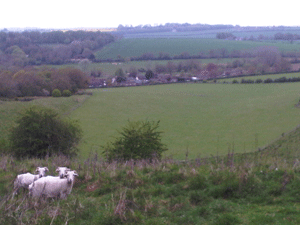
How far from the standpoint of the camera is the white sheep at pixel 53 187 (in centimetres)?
963

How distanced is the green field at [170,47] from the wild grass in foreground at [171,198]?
13229cm

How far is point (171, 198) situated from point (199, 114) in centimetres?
5120

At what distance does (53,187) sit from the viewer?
9781mm

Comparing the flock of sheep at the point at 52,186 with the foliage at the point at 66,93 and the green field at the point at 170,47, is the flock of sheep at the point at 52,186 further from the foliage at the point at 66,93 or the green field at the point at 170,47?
the green field at the point at 170,47

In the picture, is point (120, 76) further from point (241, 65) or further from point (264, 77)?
point (241, 65)

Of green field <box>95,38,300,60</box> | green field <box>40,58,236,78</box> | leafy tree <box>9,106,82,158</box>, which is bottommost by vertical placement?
green field <box>40,58,236,78</box>

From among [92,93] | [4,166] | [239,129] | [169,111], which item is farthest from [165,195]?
[92,93]

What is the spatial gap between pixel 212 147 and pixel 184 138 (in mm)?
5890

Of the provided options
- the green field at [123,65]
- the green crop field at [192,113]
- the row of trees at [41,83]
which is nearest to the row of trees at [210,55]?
the green field at [123,65]

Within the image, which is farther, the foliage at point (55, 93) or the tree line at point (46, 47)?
the tree line at point (46, 47)

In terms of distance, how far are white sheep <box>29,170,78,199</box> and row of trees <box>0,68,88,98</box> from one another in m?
64.8

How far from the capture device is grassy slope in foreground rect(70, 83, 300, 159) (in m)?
41.7

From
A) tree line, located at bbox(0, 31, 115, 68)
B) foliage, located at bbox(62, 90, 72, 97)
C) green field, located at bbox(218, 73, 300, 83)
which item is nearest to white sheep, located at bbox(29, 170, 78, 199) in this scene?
foliage, located at bbox(62, 90, 72, 97)

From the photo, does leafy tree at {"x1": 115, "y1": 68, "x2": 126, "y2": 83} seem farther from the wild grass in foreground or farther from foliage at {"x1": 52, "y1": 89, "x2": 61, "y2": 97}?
the wild grass in foreground
